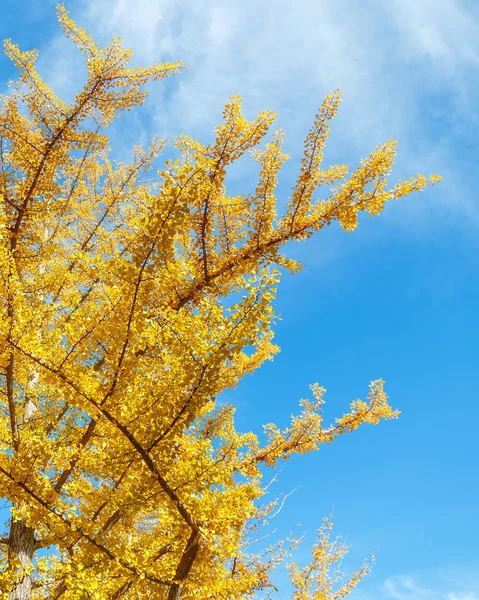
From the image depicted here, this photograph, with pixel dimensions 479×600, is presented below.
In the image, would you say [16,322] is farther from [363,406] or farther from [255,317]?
[363,406]

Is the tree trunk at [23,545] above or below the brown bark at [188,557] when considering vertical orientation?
below

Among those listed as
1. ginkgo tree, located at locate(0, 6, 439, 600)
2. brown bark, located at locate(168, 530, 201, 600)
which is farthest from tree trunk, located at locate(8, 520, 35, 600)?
brown bark, located at locate(168, 530, 201, 600)

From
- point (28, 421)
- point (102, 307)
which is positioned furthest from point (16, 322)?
point (28, 421)

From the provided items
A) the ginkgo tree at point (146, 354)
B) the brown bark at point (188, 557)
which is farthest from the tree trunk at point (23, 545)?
the brown bark at point (188, 557)

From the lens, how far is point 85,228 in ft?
23.4

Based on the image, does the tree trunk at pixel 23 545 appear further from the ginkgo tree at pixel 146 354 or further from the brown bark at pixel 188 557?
the brown bark at pixel 188 557

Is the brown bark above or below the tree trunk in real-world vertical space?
above

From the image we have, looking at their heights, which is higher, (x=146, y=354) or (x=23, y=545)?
(x=146, y=354)

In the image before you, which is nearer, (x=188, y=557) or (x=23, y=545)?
(x=188, y=557)

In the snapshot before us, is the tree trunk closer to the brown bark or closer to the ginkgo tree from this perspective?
the ginkgo tree

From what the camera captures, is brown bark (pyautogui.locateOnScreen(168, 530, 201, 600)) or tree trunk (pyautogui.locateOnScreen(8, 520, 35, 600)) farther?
tree trunk (pyautogui.locateOnScreen(8, 520, 35, 600))

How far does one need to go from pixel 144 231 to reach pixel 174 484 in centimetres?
172

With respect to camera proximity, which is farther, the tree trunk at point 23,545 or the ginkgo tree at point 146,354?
the tree trunk at point 23,545

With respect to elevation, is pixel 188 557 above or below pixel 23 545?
above
